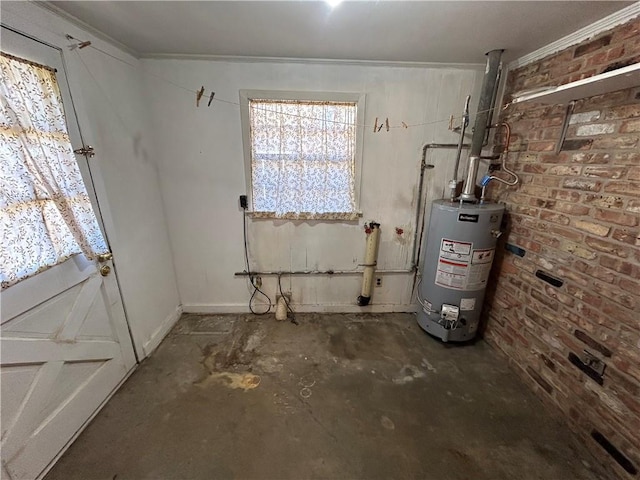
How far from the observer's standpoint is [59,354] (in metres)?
1.45

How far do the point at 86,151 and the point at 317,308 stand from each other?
2233 mm

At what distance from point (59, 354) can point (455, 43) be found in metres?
3.10

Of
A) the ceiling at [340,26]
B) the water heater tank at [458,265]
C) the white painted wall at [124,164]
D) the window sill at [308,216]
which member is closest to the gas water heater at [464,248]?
the water heater tank at [458,265]

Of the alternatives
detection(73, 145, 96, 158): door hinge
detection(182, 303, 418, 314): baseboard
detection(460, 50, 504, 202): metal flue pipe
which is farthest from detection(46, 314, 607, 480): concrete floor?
detection(73, 145, 96, 158): door hinge

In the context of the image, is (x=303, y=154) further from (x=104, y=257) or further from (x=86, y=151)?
(x=104, y=257)

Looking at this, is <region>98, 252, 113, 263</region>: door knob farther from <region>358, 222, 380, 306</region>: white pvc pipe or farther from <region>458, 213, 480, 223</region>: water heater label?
<region>458, 213, 480, 223</region>: water heater label

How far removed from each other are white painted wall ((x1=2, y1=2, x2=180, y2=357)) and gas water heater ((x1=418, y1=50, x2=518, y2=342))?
7.84ft

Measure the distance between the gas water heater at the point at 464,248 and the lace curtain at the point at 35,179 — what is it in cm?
246

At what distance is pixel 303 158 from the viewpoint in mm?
2320

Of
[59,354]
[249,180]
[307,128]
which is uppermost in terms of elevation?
[307,128]

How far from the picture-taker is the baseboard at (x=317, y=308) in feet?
9.01

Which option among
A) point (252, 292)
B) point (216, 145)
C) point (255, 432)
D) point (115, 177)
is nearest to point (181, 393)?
point (255, 432)

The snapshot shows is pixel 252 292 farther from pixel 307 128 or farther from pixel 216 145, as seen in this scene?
pixel 307 128

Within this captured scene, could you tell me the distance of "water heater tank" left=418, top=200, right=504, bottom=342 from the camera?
6.66 feet
